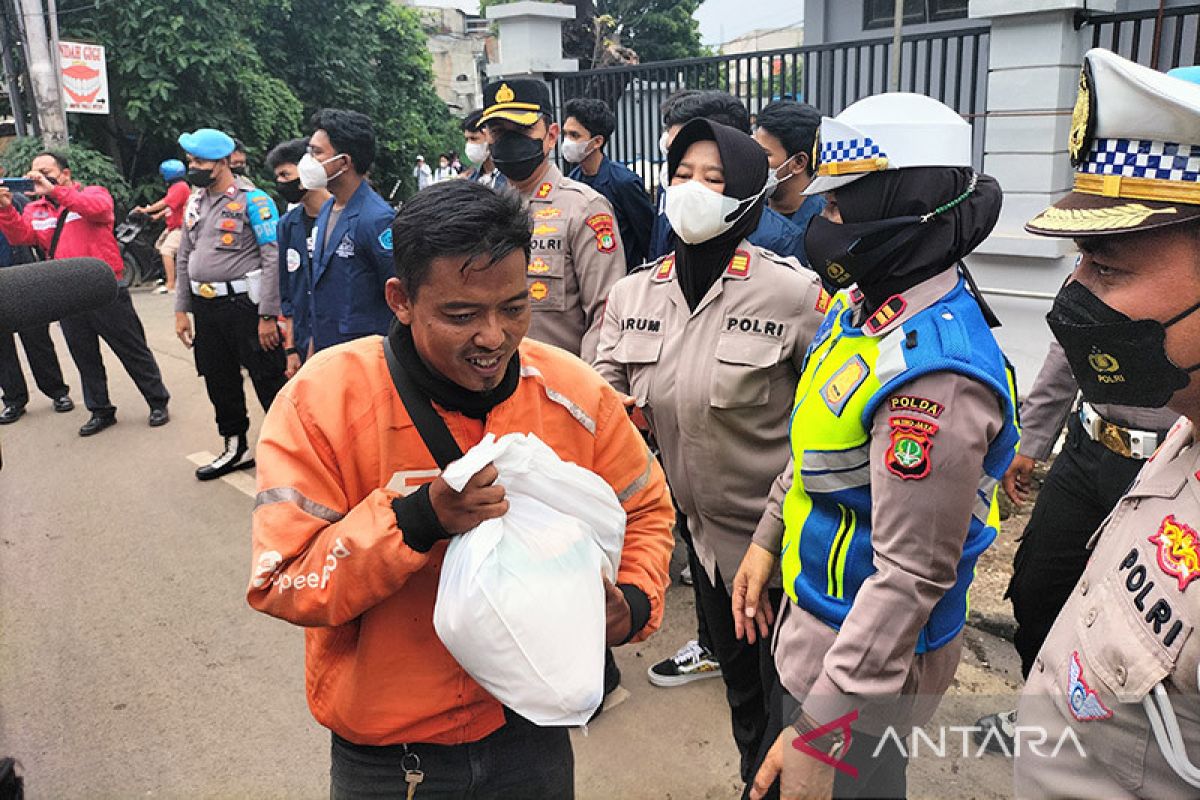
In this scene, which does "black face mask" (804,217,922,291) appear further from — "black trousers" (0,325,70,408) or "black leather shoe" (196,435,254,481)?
"black trousers" (0,325,70,408)

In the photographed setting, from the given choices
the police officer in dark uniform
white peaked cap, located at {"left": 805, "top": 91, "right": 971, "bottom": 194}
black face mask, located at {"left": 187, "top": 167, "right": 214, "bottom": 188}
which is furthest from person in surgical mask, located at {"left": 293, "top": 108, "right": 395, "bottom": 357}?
white peaked cap, located at {"left": 805, "top": 91, "right": 971, "bottom": 194}

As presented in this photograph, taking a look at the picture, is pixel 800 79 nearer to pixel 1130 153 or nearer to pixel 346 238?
pixel 346 238

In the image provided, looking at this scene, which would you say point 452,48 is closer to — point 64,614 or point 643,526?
point 64,614

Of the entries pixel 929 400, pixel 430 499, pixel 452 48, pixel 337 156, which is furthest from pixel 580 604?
pixel 452 48

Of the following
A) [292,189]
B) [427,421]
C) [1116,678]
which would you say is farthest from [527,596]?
[292,189]

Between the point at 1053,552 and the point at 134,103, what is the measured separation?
53.4ft

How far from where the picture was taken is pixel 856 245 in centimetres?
182

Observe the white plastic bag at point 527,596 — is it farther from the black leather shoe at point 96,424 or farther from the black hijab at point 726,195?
the black leather shoe at point 96,424

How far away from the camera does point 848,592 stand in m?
1.80

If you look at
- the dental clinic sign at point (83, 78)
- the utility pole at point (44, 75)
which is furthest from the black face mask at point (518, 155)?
the dental clinic sign at point (83, 78)

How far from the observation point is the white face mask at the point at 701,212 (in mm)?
2496

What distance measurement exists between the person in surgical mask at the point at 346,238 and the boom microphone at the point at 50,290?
111 inches

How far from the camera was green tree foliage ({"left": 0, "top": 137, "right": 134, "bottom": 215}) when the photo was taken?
12944 mm

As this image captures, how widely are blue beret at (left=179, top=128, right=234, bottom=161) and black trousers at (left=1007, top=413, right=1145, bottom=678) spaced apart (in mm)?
4746
